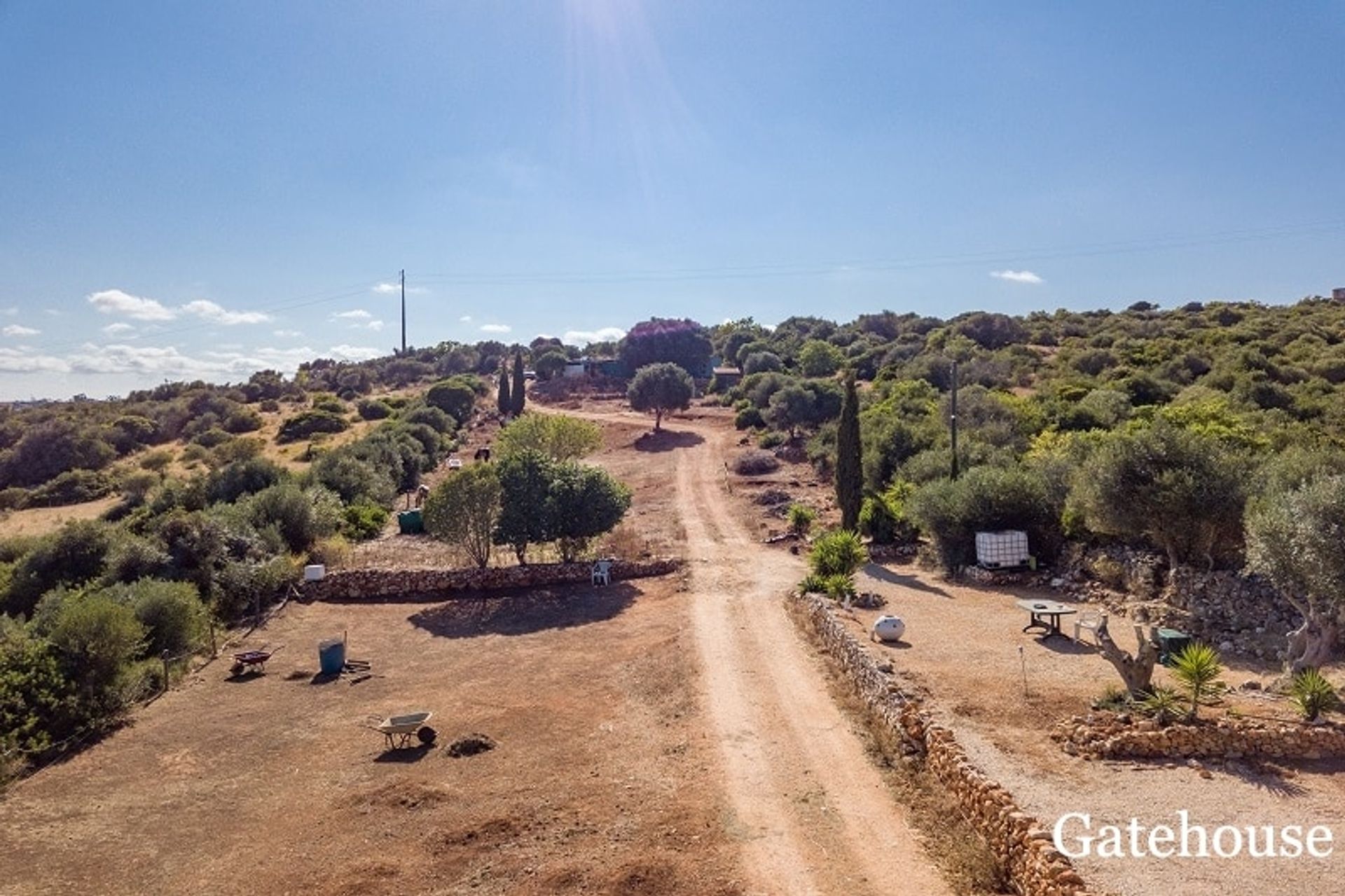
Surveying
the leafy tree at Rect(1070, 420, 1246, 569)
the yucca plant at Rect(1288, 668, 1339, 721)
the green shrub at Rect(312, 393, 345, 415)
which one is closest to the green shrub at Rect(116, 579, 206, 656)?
the yucca plant at Rect(1288, 668, 1339, 721)

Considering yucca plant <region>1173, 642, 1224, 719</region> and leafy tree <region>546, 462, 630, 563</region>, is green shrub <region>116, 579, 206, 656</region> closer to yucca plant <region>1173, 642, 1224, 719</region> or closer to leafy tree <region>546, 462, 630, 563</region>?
leafy tree <region>546, 462, 630, 563</region>

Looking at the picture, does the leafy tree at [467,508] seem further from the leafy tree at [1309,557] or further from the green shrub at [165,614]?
the leafy tree at [1309,557]

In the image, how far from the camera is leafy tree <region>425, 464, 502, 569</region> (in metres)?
23.8

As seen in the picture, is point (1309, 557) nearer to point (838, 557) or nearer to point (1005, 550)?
point (1005, 550)

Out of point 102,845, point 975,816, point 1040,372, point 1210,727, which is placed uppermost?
point 1040,372

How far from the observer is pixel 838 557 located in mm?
21062

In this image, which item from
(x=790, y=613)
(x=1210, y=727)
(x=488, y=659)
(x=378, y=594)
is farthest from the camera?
(x=378, y=594)

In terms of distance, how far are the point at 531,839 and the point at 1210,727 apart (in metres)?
9.24

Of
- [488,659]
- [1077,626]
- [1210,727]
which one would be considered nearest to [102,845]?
[488,659]

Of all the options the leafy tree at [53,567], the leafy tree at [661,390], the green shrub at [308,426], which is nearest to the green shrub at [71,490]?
the green shrub at [308,426]

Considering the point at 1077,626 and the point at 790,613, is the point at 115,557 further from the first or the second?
the point at 1077,626

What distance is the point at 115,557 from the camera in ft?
73.5

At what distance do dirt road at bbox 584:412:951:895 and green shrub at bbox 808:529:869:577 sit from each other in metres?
1.45

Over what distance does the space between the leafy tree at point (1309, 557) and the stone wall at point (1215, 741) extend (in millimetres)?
2383
